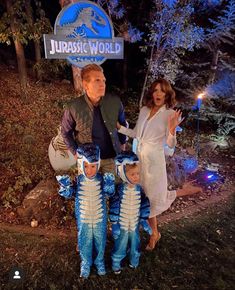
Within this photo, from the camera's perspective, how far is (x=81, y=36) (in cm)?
390

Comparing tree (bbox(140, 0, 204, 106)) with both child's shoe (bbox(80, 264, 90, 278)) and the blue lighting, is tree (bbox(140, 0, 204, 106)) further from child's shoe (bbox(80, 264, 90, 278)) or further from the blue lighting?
child's shoe (bbox(80, 264, 90, 278))

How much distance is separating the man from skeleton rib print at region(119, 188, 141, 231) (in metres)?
0.53

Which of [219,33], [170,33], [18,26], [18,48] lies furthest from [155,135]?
[18,48]

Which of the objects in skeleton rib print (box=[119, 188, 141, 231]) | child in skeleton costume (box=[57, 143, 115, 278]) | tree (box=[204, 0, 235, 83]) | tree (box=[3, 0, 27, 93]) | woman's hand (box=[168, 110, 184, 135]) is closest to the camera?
child in skeleton costume (box=[57, 143, 115, 278])

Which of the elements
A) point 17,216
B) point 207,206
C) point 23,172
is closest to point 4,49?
point 23,172

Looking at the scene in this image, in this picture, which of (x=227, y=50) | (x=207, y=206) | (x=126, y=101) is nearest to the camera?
(x=207, y=206)

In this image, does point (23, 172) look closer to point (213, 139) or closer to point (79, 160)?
point (79, 160)

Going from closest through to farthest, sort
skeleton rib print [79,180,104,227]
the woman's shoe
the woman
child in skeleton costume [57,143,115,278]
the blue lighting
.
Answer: child in skeleton costume [57,143,115,278], skeleton rib print [79,180,104,227], the woman, the woman's shoe, the blue lighting

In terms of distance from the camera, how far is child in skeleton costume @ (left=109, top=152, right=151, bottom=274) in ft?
10.5

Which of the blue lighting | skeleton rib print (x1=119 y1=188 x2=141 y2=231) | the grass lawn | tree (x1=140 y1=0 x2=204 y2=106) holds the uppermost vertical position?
tree (x1=140 y1=0 x2=204 y2=106)

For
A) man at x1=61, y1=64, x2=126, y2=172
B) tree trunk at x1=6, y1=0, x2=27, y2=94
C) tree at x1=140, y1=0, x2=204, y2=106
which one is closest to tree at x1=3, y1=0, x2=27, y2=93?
tree trunk at x1=6, y1=0, x2=27, y2=94

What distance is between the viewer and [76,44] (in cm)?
388

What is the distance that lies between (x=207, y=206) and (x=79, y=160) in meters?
3.17

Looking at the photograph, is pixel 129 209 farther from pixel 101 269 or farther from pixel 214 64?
pixel 214 64
